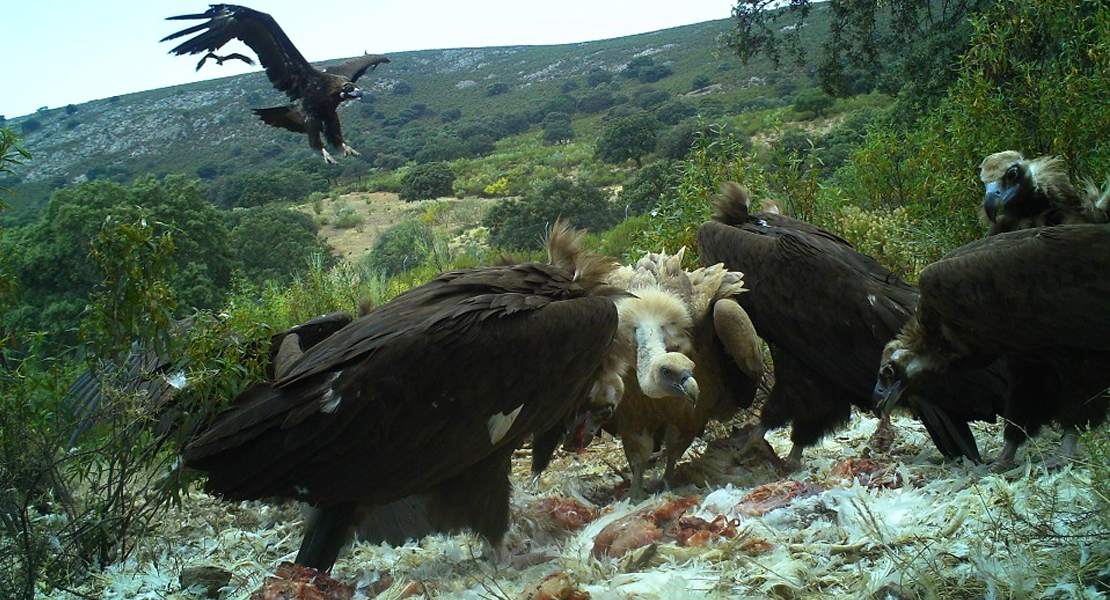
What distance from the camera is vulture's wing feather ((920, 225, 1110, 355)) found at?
367 cm

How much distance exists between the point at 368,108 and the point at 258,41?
1585 inches

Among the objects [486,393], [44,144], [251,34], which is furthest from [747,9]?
[44,144]

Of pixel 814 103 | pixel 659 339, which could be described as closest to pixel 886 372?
pixel 659 339

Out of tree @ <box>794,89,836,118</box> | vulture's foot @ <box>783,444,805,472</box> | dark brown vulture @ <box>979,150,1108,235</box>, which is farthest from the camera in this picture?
tree @ <box>794,89,836,118</box>

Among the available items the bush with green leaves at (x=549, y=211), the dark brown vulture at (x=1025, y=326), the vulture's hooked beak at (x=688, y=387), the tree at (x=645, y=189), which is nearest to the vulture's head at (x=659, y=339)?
the vulture's hooked beak at (x=688, y=387)

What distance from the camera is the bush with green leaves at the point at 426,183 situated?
3619 centimetres

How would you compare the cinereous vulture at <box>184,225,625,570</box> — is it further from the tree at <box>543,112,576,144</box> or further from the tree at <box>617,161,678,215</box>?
the tree at <box>543,112,576,144</box>

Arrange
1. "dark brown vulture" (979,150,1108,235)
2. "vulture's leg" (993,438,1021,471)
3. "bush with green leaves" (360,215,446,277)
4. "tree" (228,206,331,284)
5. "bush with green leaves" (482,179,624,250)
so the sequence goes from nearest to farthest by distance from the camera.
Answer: "vulture's leg" (993,438,1021,471) → "dark brown vulture" (979,150,1108,235) → "bush with green leaves" (360,215,446,277) → "tree" (228,206,331,284) → "bush with green leaves" (482,179,624,250)

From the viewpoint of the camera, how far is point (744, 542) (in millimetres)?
3416

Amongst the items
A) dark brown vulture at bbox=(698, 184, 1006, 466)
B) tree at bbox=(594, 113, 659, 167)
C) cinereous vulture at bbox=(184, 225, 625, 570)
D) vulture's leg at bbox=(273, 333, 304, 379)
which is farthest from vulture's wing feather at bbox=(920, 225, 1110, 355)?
tree at bbox=(594, 113, 659, 167)

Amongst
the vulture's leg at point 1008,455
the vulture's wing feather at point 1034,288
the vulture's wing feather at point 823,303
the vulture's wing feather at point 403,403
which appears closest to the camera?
the vulture's wing feather at point 403,403

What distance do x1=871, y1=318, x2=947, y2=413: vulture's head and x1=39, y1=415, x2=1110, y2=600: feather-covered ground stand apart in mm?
398

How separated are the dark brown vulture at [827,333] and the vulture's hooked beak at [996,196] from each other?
0.61m

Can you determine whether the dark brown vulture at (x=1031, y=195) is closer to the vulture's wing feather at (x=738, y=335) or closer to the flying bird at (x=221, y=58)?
the vulture's wing feather at (x=738, y=335)
